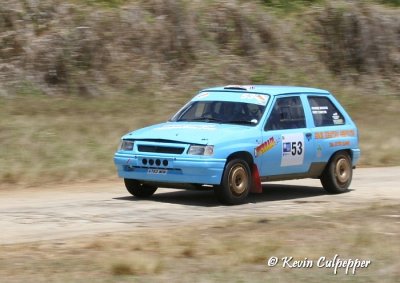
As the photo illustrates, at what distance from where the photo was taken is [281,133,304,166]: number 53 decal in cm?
1375

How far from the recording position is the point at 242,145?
13047 mm

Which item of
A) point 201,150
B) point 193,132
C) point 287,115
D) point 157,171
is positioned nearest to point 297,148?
point 287,115

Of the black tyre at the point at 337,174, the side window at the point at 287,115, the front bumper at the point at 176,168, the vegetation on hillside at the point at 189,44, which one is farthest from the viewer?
the vegetation on hillside at the point at 189,44

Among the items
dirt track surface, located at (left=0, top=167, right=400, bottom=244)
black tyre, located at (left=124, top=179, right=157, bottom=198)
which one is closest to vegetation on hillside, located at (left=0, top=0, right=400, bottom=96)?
dirt track surface, located at (left=0, top=167, right=400, bottom=244)

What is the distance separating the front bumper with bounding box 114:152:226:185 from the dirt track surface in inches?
16.3

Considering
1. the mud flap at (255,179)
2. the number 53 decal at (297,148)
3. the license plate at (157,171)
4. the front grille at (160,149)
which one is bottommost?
the mud flap at (255,179)

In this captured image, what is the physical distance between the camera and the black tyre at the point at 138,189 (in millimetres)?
13828

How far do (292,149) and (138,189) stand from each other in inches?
93.7

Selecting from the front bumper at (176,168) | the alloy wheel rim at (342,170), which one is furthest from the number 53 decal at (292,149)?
the front bumper at (176,168)

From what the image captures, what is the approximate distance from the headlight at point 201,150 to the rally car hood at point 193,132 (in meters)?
0.06

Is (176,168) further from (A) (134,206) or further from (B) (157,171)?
(A) (134,206)

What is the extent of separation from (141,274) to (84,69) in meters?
15.7

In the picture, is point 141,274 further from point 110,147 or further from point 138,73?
point 138,73

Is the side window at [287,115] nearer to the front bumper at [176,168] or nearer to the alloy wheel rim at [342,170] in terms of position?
the alloy wheel rim at [342,170]
